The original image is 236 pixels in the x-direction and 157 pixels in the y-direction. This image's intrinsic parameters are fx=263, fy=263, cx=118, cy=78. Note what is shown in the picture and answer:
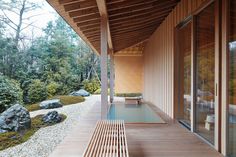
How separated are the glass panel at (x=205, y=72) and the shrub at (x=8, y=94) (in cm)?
947

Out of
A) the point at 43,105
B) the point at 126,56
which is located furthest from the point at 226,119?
the point at 126,56

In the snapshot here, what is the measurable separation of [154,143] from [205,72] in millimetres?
1451

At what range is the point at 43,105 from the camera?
1201cm

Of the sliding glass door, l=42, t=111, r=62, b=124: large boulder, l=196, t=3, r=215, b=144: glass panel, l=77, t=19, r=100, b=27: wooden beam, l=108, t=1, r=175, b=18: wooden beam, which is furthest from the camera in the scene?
l=42, t=111, r=62, b=124: large boulder

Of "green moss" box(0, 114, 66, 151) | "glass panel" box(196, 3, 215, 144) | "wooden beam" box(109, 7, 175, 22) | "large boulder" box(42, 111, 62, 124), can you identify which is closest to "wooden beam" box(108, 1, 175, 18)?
"wooden beam" box(109, 7, 175, 22)

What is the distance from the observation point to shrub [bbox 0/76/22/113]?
11.7 m

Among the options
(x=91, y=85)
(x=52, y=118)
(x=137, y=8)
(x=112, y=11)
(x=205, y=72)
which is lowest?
(x=52, y=118)

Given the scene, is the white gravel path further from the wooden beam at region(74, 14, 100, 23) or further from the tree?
the tree

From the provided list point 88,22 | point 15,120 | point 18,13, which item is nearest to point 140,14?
point 88,22

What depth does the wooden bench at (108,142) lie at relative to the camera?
2635 mm

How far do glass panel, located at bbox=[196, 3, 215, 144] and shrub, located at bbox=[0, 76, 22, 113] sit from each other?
31.1ft

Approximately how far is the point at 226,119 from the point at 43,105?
32.3ft

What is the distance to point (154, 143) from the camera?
421cm

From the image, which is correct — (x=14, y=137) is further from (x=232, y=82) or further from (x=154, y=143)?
(x=232, y=82)
